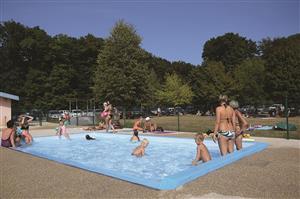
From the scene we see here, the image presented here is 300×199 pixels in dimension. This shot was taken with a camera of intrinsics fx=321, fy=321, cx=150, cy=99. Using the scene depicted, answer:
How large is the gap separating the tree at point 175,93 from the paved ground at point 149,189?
45.9m

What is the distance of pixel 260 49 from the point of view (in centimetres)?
6969

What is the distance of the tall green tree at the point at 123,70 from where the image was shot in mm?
39625

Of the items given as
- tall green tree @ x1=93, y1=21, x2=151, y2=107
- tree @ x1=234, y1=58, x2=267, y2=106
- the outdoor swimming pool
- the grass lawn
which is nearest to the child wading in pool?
the outdoor swimming pool

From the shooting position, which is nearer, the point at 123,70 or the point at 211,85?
the point at 123,70

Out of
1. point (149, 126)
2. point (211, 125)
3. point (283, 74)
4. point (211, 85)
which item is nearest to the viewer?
point (149, 126)

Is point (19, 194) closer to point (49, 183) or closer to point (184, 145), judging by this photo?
point (49, 183)

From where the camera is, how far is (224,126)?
914 cm

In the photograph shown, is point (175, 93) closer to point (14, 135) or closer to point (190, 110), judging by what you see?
point (190, 110)

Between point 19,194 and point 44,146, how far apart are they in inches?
380

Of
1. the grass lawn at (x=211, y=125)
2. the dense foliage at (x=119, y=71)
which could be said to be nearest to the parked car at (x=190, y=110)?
the dense foliage at (x=119, y=71)

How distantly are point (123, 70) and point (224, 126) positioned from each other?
31.7 meters

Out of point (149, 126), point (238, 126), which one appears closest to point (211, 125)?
point (149, 126)

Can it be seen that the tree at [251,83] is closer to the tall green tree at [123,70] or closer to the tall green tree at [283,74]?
the tall green tree at [283,74]

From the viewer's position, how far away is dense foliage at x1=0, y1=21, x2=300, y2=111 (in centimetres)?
4019
